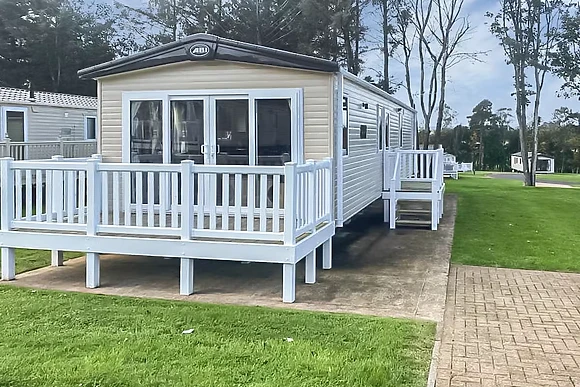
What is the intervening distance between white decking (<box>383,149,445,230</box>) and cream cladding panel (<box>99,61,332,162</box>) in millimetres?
3842

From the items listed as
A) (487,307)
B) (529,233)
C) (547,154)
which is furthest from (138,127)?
(547,154)

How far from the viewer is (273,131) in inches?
300

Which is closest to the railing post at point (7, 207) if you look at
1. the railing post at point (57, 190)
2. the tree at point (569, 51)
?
the railing post at point (57, 190)

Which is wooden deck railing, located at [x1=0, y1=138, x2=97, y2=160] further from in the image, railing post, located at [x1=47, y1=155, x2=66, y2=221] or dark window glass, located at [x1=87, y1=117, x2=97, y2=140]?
railing post, located at [x1=47, y1=155, x2=66, y2=221]

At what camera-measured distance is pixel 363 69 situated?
28.1 meters

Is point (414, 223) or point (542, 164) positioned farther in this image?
point (542, 164)

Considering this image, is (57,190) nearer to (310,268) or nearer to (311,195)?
(311,195)

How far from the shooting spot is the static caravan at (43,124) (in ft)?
55.0

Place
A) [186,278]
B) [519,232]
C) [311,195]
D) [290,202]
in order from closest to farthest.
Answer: [290,202] < [186,278] < [311,195] < [519,232]

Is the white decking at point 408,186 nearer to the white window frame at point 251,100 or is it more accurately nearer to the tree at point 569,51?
the white window frame at point 251,100

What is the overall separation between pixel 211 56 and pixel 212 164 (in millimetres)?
1392

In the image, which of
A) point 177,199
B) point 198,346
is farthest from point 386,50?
point 198,346

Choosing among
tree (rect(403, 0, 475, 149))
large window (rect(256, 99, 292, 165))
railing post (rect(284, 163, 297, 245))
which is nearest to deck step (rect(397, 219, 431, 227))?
large window (rect(256, 99, 292, 165))

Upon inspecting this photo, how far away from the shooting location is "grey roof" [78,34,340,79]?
7.30m
